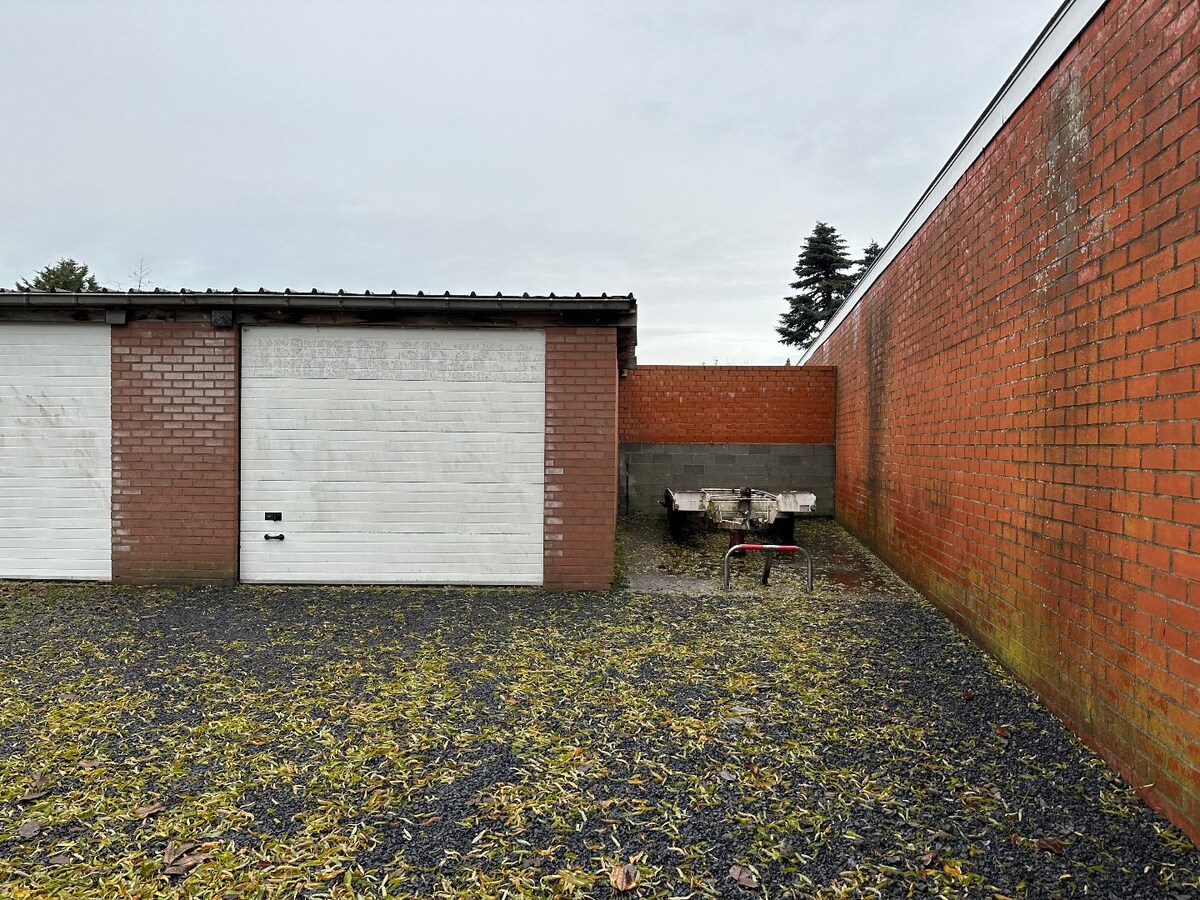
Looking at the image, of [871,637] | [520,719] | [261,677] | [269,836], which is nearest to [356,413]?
[261,677]

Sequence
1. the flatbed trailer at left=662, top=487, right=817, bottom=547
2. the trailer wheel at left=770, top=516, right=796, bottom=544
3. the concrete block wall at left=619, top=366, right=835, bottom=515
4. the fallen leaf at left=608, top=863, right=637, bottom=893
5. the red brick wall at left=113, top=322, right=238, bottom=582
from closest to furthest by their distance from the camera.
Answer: the fallen leaf at left=608, top=863, right=637, bottom=893
the red brick wall at left=113, top=322, right=238, bottom=582
the flatbed trailer at left=662, top=487, right=817, bottom=547
the trailer wheel at left=770, top=516, right=796, bottom=544
the concrete block wall at left=619, top=366, right=835, bottom=515

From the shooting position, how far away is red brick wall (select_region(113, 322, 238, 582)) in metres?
6.52

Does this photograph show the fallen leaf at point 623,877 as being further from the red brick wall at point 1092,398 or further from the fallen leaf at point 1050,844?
the red brick wall at point 1092,398

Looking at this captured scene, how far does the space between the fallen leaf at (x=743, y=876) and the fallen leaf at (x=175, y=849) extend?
206 centimetres

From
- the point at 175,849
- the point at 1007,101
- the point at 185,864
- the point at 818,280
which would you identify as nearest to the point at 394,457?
the point at 175,849

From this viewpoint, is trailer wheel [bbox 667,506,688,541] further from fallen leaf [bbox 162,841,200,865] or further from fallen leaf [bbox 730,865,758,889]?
fallen leaf [bbox 162,841,200,865]

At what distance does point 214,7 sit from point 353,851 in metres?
9.96

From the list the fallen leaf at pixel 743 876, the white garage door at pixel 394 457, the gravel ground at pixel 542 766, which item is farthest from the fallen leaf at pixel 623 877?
the white garage door at pixel 394 457

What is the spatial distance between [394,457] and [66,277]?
3748 cm

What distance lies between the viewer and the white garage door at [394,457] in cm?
664

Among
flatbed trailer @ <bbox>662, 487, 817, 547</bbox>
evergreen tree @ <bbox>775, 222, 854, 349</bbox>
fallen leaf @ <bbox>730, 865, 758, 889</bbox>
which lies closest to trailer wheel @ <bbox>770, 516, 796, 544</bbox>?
flatbed trailer @ <bbox>662, 487, 817, 547</bbox>

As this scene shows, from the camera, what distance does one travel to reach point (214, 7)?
8008mm

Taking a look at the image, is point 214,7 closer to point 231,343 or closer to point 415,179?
point 231,343

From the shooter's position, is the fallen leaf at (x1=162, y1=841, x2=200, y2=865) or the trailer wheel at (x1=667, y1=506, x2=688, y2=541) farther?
the trailer wheel at (x1=667, y1=506, x2=688, y2=541)
